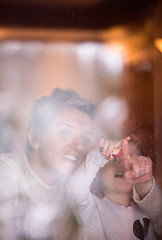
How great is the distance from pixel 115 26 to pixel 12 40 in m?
0.31

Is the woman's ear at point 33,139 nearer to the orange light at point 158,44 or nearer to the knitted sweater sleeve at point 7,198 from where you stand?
the knitted sweater sleeve at point 7,198

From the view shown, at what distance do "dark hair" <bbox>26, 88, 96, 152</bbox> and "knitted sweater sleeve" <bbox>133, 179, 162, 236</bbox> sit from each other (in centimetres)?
28

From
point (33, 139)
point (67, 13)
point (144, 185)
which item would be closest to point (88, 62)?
point (67, 13)

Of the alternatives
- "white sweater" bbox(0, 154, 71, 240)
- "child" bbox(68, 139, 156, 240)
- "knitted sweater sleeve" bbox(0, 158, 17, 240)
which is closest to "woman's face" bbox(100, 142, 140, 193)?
"child" bbox(68, 139, 156, 240)

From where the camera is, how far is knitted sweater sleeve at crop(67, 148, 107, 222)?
804 millimetres

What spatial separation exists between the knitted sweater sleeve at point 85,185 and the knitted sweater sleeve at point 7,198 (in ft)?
0.53

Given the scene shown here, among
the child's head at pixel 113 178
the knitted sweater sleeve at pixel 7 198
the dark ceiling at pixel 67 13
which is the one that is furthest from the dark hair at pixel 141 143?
the dark ceiling at pixel 67 13

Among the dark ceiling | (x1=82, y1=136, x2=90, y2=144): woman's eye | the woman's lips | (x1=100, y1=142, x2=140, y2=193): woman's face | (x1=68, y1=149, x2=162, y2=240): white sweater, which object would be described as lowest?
(x1=68, y1=149, x2=162, y2=240): white sweater

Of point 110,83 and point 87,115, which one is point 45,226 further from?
point 110,83

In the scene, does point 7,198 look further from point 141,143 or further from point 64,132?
point 141,143

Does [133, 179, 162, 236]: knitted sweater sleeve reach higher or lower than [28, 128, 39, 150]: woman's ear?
lower

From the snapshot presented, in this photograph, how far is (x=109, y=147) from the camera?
828 millimetres

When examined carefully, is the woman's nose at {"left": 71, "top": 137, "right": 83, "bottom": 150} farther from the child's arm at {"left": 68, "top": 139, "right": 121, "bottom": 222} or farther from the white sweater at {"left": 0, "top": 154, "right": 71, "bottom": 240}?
the white sweater at {"left": 0, "top": 154, "right": 71, "bottom": 240}

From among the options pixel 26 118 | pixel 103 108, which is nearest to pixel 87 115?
pixel 103 108
